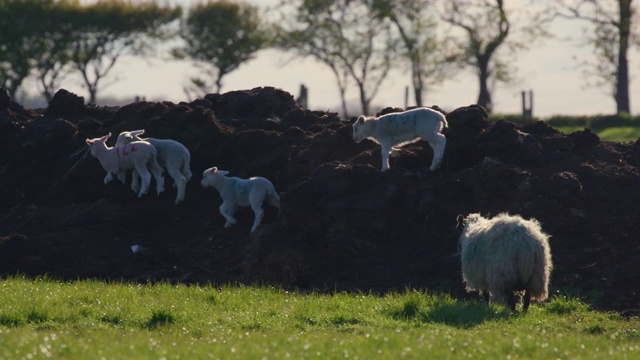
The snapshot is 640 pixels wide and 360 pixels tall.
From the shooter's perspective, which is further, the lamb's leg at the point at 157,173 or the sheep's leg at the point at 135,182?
the sheep's leg at the point at 135,182

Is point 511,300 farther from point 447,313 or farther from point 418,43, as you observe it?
point 418,43

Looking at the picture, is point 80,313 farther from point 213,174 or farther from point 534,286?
point 213,174

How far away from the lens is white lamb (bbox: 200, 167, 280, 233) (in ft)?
73.5

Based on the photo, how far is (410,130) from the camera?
2252 cm

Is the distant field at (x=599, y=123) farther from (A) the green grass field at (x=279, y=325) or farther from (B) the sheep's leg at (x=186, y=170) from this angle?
(A) the green grass field at (x=279, y=325)

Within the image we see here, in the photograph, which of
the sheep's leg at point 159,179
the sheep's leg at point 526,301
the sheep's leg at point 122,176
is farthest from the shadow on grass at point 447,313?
the sheep's leg at point 122,176

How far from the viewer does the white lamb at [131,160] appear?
23969mm

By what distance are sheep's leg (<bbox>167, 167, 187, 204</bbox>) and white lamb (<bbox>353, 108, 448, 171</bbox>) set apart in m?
3.31

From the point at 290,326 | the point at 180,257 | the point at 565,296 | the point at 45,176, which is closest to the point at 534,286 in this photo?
the point at 565,296

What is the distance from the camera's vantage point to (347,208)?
69.9 feet

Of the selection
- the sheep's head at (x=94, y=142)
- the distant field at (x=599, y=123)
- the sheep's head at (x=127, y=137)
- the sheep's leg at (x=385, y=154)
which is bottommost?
the distant field at (x=599, y=123)

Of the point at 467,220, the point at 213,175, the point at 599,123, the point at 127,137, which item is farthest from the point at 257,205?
the point at 599,123

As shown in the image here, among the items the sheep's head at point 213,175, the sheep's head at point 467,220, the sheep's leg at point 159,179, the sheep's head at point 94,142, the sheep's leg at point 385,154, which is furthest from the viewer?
the sheep's head at point 94,142

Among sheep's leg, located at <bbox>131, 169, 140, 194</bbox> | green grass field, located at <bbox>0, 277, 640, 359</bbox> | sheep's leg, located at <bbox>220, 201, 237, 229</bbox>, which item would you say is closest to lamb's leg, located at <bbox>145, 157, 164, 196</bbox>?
sheep's leg, located at <bbox>131, 169, 140, 194</bbox>
